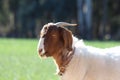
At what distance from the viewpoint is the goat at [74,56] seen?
21.6 ft

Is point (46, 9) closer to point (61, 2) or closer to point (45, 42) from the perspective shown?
point (61, 2)

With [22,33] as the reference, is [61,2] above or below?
above

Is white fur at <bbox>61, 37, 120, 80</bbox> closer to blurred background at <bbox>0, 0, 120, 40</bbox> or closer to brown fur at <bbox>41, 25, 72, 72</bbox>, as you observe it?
brown fur at <bbox>41, 25, 72, 72</bbox>

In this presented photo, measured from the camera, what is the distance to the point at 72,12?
61.0 m

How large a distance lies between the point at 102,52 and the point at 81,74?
561mm

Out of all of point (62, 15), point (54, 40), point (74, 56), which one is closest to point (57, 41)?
point (54, 40)

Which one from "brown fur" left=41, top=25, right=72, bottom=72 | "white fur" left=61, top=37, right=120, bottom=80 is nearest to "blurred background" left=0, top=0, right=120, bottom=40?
"white fur" left=61, top=37, right=120, bottom=80

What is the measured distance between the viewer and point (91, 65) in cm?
697

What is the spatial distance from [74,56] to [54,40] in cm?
44

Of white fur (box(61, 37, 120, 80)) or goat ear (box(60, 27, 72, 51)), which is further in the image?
white fur (box(61, 37, 120, 80))

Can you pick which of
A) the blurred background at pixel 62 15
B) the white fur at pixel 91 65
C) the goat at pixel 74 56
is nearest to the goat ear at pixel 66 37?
the goat at pixel 74 56

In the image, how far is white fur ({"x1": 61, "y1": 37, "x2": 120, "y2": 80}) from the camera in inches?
268

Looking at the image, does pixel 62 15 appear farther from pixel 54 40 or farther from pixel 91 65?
pixel 54 40

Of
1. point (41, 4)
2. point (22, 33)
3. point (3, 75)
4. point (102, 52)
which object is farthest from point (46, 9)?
point (102, 52)
